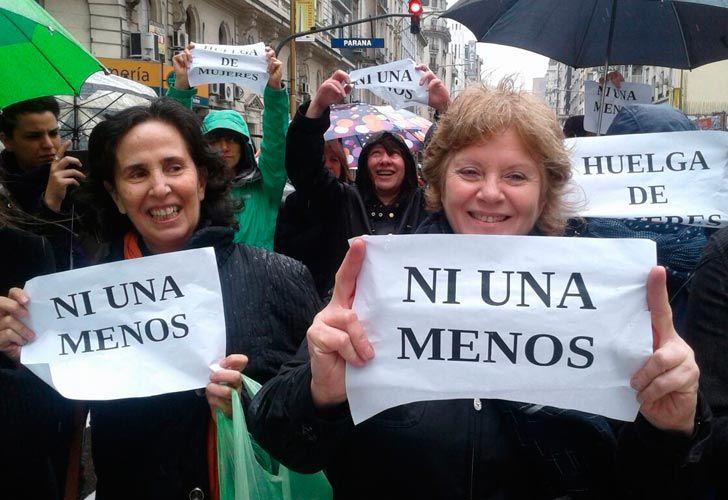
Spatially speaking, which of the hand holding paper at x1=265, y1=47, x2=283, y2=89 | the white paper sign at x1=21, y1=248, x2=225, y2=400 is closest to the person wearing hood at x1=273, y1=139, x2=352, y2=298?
the hand holding paper at x1=265, y1=47, x2=283, y2=89

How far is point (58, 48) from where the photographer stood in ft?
9.32

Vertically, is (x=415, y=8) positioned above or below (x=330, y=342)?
above

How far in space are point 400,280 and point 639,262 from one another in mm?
495

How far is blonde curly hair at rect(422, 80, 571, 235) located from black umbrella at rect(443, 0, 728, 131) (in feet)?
6.66

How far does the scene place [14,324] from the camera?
188 cm

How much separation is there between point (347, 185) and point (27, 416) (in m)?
2.33

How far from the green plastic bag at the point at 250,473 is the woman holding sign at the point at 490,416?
0.08m

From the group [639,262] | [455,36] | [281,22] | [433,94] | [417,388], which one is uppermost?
[455,36]


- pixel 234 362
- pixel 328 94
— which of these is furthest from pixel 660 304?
pixel 328 94

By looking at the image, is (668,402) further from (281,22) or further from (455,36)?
(455,36)

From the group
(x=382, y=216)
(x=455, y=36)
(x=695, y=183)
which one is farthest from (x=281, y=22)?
(x=455, y=36)

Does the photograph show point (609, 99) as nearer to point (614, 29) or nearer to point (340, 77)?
point (614, 29)

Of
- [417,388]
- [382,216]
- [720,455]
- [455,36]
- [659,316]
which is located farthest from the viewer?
[455,36]

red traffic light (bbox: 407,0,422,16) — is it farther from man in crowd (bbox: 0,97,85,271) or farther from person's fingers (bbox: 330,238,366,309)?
person's fingers (bbox: 330,238,366,309)
